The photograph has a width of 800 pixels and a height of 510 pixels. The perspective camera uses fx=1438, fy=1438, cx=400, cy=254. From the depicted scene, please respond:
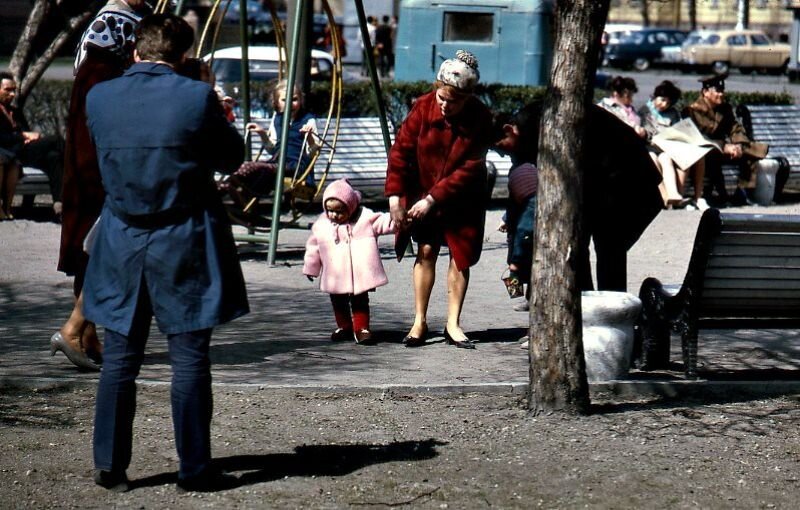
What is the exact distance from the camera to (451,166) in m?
7.82

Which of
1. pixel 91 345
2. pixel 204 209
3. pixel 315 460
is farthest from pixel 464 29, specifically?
pixel 204 209

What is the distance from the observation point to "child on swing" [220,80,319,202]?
11.5 meters

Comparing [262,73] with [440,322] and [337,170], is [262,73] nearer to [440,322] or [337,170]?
[337,170]

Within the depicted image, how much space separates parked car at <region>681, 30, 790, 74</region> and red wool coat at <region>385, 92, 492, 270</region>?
135 feet

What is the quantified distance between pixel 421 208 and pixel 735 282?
70.2 inches

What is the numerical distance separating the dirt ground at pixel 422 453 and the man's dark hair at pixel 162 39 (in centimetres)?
156

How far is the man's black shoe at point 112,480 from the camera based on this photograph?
5.16 m

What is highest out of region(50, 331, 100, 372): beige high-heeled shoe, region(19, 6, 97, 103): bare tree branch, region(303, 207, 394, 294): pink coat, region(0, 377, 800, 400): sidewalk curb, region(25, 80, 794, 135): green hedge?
region(19, 6, 97, 103): bare tree branch

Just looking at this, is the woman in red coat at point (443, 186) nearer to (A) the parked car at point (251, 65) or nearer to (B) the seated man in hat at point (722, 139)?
(B) the seated man in hat at point (722, 139)

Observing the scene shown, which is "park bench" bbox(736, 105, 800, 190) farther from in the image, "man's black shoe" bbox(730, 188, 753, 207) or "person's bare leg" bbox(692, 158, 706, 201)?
"person's bare leg" bbox(692, 158, 706, 201)

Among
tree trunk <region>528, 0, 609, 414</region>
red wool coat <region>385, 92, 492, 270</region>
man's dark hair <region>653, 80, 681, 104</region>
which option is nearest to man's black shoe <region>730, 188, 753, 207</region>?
man's dark hair <region>653, 80, 681, 104</region>

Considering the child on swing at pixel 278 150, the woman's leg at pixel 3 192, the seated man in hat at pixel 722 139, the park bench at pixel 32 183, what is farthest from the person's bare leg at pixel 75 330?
the seated man in hat at pixel 722 139

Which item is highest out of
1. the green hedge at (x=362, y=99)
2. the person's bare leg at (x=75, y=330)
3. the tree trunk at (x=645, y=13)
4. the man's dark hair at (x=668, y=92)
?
the tree trunk at (x=645, y=13)

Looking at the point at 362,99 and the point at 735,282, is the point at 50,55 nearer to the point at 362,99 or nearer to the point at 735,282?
the point at 362,99
